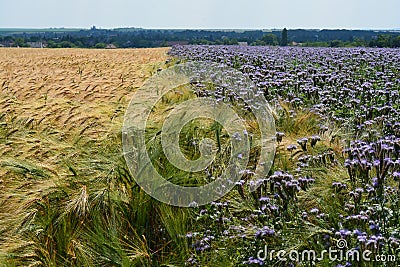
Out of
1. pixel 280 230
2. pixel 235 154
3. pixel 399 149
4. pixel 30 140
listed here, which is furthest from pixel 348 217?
pixel 30 140

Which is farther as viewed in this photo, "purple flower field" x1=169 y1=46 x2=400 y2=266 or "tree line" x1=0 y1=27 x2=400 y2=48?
"tree line" x1=0 y1=27 x2=400 y2=48

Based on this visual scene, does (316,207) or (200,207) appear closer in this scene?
(316,207)

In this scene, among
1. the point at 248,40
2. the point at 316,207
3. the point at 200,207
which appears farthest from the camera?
the point at 248,40

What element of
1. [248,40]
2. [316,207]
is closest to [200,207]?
[316,207]

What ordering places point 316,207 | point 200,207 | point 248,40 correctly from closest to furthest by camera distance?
1. point 316,207
2. point 200,207
3. point 248,40

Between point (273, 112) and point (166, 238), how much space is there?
2.12 m

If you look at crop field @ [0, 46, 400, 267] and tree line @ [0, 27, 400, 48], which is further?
tree line @ [0, 27, 400, 48]

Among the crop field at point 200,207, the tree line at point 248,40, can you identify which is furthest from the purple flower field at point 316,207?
the tree line at point 248,40

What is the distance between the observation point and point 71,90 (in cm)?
A: 676

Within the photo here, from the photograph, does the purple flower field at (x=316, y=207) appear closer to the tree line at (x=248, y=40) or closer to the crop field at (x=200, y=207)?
the crop field at (x=200, y=207)

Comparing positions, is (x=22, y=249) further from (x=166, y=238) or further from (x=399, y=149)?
(x=399, y=149)

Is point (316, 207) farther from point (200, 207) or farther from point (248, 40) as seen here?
point (248, 40)

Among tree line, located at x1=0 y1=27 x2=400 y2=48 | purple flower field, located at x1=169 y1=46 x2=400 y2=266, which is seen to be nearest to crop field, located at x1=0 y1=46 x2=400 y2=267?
purple flower field, located at x1=169 y1=46 x2=400 y2=266

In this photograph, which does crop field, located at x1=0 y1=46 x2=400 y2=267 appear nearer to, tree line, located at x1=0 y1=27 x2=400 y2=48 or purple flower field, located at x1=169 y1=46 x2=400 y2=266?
purple flower field, located at x1=169 y1=46 x2=400 y2=266
